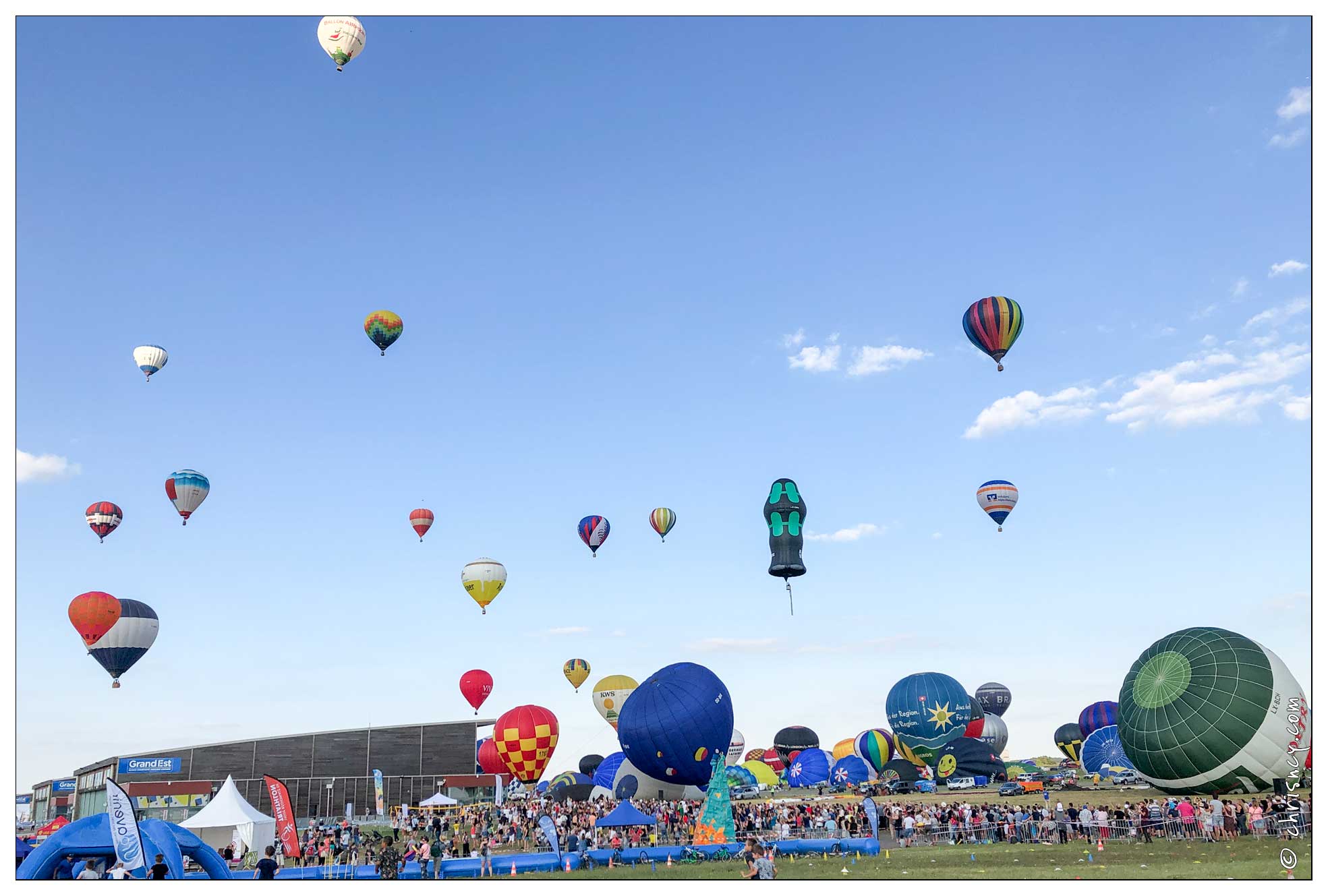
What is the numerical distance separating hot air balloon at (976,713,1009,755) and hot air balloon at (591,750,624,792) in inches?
777

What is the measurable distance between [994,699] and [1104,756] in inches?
806

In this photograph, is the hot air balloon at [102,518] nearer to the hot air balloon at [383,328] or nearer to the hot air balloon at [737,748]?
the hot air balloon at [383,328]

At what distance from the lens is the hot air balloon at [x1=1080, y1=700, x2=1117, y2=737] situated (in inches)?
2288

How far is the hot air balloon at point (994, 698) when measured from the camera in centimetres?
6475

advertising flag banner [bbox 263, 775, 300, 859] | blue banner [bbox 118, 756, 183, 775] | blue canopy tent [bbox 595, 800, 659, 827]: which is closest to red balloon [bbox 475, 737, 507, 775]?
blue banner [bbox 118, 756, 183, 775]

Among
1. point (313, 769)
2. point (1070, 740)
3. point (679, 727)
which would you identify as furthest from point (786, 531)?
point (1070, 740)

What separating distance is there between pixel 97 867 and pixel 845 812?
789 inches

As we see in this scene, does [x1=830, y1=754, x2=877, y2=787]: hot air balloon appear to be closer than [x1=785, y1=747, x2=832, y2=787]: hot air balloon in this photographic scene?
Yes

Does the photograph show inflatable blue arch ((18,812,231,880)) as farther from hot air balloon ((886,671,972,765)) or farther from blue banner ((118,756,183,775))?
blue banner ((118,756,183,775))

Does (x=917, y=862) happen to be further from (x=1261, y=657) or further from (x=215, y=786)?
(x=215, y=786)

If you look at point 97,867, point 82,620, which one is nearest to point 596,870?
point 97,867

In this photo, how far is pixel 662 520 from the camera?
2062 inches

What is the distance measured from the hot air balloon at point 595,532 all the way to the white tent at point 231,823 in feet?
78.3

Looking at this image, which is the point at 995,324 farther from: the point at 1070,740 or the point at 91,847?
the point at 1070,740
